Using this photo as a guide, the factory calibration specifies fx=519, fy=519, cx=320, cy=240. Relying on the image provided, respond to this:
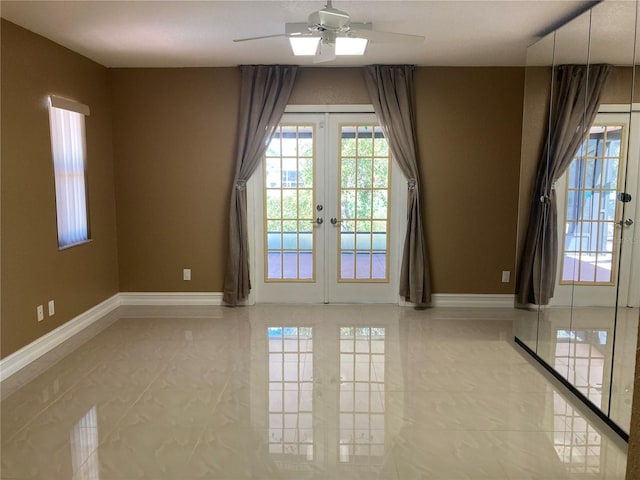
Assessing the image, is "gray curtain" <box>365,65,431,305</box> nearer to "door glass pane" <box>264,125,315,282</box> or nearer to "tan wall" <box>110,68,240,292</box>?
"door glass pane" <box>264,125,315,282</box>

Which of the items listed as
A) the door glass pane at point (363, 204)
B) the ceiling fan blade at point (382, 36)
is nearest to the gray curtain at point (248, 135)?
the door glass pane at point (363, 204)

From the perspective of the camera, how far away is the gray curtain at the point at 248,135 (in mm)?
5527

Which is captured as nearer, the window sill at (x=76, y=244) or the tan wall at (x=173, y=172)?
the window sill at (x=76, y=244)

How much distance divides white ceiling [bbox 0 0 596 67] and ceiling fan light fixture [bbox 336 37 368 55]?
272mm

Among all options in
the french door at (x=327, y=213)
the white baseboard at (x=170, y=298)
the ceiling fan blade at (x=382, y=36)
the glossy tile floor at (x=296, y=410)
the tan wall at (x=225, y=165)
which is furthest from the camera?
the white baseboard at (x=170, y=298)

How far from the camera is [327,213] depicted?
582 centimetres

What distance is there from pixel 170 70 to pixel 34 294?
2.77 m

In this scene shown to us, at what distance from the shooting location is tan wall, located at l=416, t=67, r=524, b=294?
5.57 m

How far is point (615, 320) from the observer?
297 centimetres

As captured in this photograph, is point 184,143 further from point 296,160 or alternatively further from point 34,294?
point 34,294

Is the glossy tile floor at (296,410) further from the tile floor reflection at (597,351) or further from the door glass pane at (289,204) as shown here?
the door glass pane at (289,204)

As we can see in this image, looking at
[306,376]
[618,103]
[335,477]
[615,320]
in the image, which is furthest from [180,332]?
[618,103]

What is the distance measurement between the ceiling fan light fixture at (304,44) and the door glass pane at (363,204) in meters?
2.04

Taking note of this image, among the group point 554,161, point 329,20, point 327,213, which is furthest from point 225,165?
point 554,161
